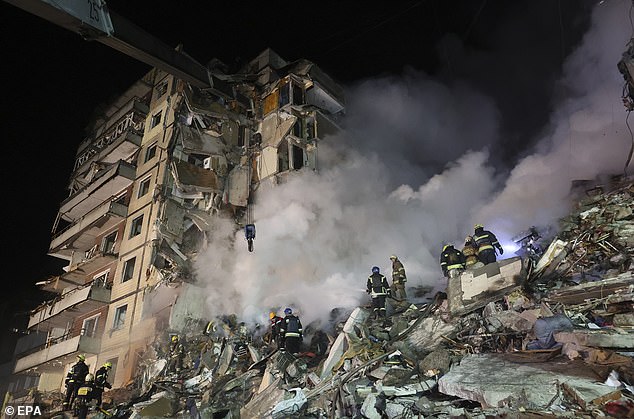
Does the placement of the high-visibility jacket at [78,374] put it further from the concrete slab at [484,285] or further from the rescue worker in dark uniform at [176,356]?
the concrete slab at [484,285]

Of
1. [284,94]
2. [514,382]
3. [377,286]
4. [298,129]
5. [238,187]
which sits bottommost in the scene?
[514,382]

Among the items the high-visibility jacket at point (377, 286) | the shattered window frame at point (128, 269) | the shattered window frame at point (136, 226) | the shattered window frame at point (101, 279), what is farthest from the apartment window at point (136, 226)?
the high-visibility jacket at point (377, 286)

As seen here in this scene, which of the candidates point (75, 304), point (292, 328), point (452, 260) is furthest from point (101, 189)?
point (452, 260)

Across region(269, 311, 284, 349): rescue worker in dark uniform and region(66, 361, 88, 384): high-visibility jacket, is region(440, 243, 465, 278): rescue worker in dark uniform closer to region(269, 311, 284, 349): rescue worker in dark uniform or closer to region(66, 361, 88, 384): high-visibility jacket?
region(269, 311, 284, 349): rescue worker in dark uniform

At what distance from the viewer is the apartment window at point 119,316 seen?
20.3m

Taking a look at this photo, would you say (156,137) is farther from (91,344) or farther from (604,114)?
(604,114)

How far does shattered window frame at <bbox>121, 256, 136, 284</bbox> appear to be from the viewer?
21.3m

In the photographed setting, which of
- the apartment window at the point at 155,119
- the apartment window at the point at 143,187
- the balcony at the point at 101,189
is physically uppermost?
the apartment window at the point at 155,119

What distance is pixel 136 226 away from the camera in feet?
74.5

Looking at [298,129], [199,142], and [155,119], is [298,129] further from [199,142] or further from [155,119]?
[155,119]

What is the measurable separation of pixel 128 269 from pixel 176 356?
8625 mm

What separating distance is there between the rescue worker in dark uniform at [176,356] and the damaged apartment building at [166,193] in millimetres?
2215

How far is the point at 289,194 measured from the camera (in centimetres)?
1995

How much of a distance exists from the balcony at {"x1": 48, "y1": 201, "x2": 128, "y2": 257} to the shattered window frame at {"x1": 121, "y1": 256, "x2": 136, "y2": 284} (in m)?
3.01
